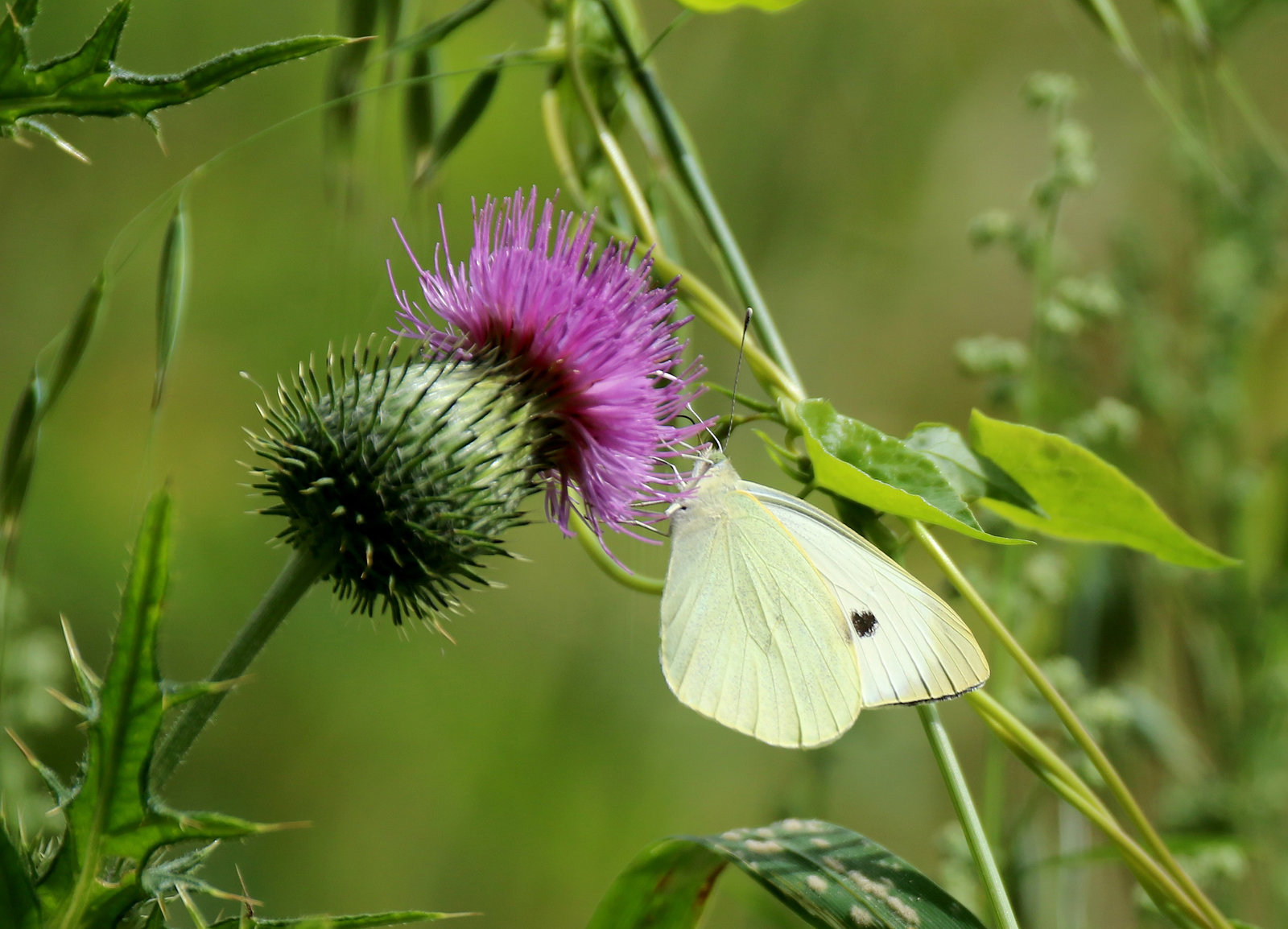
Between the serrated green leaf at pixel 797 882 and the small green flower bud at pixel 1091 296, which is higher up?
the small green flower bud at pixel 1091 296

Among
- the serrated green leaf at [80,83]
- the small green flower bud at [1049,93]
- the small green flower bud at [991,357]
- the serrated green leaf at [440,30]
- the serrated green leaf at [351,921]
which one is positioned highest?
the serrated green leaf at [440,30]

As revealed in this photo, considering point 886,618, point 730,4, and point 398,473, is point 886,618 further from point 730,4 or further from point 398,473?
point 730,4

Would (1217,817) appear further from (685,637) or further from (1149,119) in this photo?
(1149,119)

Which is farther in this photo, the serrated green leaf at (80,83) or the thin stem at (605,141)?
the thin stem at (605,141)

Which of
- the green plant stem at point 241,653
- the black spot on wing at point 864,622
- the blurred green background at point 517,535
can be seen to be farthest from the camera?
the blurred green background at point 517,535

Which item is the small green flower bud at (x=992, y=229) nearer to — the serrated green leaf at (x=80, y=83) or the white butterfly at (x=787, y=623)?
the white butterfly at (x=787, y=623)

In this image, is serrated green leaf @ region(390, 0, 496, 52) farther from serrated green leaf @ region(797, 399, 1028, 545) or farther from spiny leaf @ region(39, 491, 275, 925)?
spiny leaf @ region(39, 491, 275, 925)

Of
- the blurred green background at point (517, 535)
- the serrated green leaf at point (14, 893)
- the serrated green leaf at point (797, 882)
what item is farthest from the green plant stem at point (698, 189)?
the blurred green background at point (517, 535)

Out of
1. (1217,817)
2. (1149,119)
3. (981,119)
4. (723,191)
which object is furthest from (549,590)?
(1149,119)

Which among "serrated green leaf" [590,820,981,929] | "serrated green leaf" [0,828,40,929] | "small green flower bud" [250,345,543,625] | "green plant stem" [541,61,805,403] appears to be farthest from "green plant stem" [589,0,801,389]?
"serrated green leaf" [0,828,40,929]
